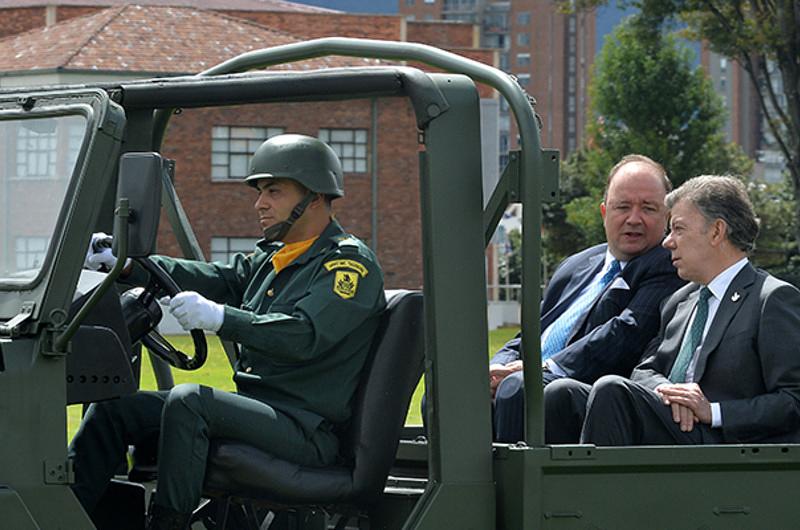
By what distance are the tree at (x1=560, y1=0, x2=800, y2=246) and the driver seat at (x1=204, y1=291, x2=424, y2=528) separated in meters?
23.2

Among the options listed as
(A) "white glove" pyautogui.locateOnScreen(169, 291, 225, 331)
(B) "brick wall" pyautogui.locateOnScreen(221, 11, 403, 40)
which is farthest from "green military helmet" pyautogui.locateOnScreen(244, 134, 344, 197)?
(B) "brick wall" pyautogui.locateOnScreen(221, 11, 403, 40)

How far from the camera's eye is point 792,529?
5.02 metres

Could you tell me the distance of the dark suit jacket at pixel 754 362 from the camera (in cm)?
520

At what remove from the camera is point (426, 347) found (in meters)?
4.80

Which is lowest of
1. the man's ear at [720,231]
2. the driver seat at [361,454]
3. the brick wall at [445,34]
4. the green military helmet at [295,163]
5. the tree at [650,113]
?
the driver seat at [361,454]

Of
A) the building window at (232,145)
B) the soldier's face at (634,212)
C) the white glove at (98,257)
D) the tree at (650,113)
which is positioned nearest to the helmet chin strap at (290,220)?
the white glove at (98,257)

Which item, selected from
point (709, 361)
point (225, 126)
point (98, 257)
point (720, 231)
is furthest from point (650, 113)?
point (98, 257)

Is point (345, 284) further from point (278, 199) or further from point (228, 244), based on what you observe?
point (228, 244)

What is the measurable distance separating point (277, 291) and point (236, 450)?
649 millimetres

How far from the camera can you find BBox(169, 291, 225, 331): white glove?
4.80 m

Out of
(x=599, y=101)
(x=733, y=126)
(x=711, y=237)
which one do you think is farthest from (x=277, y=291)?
(x=733, y=126)

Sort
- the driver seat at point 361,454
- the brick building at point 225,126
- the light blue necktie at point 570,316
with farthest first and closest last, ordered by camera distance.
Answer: the brick building at point 225,126 → the light blue necktie at point 570,316 → the driver seat at point 361,454

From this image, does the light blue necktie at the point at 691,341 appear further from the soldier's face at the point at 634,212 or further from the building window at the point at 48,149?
the building window at the point at 48,149

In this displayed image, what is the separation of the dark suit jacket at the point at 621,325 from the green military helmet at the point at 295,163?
1039 mm
